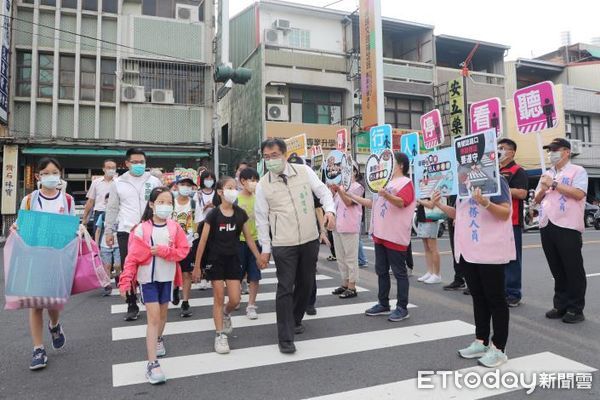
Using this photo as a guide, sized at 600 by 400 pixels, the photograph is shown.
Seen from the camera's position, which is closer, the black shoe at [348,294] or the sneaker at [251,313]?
the sneaker at [251,313]

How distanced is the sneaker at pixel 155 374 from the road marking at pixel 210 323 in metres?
1.30

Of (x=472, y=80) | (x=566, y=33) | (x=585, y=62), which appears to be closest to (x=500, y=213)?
(x=472, y=80)

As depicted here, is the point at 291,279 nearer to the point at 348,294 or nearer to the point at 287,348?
the point at 287,348

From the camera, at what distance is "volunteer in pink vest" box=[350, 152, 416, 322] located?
492 cm

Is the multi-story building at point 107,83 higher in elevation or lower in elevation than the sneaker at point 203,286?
higher

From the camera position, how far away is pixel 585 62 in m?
28.2

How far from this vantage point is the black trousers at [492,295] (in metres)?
3.50

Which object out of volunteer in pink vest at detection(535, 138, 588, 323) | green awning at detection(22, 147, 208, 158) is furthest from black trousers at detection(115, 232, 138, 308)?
green awning at detection(22, 147, 208, 158)

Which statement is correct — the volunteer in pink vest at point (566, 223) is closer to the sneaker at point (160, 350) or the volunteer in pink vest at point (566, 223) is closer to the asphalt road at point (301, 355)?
the asphalt road at point (301, 355)

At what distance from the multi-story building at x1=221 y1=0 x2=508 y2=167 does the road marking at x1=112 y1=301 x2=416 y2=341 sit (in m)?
15.4

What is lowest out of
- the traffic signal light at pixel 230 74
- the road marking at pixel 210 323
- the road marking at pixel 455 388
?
the road marking at pixel 455 388

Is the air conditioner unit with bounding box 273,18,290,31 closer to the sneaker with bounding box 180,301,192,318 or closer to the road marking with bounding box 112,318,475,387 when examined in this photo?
the sneaker with bounding box 180,301,192,318

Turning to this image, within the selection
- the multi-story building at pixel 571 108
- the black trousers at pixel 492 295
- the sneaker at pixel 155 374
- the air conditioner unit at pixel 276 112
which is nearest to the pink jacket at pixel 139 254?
the sneaker at pixel 155 374

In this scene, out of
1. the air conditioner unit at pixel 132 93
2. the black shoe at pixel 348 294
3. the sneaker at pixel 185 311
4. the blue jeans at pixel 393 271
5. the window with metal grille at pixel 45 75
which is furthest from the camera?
the air conditioner unit at pixel 132 93
